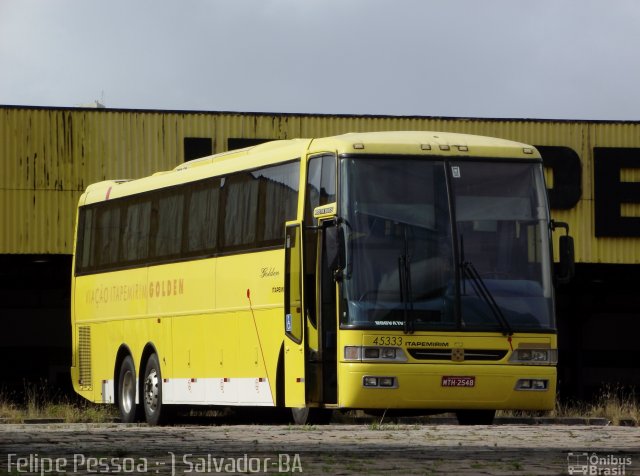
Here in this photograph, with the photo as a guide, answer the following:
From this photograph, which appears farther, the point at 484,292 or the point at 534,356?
the point at 534,356

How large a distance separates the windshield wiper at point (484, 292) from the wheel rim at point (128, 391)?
24.1 ft

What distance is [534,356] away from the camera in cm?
1830

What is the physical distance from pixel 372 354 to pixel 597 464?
5.98 metres

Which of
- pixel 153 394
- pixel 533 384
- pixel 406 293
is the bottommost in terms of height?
pixel 153 394

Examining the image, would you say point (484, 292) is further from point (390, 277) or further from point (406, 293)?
point (390, 277)

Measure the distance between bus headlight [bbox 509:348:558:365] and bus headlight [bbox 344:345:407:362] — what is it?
1368 mm

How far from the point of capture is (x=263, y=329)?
773 inches

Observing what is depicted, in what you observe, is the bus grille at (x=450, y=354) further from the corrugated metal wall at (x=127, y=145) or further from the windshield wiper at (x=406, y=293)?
the corrugated metal wall at (x=127, y=145)

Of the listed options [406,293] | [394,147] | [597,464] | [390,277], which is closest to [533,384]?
[406,293]

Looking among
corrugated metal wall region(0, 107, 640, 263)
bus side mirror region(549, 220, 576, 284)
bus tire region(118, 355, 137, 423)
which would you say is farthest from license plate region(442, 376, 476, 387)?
corrugated metal wall region(0, 107, 640, 263)

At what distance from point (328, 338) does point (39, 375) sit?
20.8 metres

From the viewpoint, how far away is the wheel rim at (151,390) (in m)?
22.9

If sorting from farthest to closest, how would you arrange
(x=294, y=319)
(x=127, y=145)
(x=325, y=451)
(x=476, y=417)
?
(x=127, y=145) → (x=476, y=417) → (x=294, y=319) → (x=325, y=451)

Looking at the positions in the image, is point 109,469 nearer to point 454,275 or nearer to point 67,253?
point 454,275
